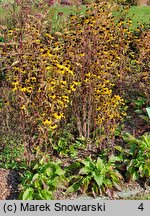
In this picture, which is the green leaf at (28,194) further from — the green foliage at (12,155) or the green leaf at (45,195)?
the green foliage at (12,155)

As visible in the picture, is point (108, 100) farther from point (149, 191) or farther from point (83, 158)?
point (149, 191)

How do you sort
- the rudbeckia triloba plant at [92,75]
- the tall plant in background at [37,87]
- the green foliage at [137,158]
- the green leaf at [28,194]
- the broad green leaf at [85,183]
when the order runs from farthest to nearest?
the rudbeckia triloba plant at [92,75] < the green foliage at [137,158] < the broad green leaf at [85,183] < the tall plant in background at [37,87] < the green leaf at [28,194]

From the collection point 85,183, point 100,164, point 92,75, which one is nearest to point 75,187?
point 85,183

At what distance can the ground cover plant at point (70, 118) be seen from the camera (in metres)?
4.84

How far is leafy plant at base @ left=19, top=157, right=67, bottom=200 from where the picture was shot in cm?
463

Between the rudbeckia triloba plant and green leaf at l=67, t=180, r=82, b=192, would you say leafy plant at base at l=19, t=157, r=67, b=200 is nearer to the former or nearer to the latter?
green leaf at l=67, t=180, r=82, b=192

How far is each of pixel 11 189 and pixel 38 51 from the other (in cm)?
143

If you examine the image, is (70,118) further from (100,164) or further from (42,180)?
(42,180)

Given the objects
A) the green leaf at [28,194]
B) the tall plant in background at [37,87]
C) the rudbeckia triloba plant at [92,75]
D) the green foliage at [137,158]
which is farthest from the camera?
the rudbeckia triloba plant at [92,75]

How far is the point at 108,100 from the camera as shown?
531 cm

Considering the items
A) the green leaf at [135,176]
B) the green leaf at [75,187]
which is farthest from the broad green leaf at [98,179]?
the green leaf at [135,176]

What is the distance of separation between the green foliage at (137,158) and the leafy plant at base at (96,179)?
18 cm

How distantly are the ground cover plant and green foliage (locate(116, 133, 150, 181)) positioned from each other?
11mm

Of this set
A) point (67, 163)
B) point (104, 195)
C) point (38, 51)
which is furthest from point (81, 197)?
point (38, 51)
